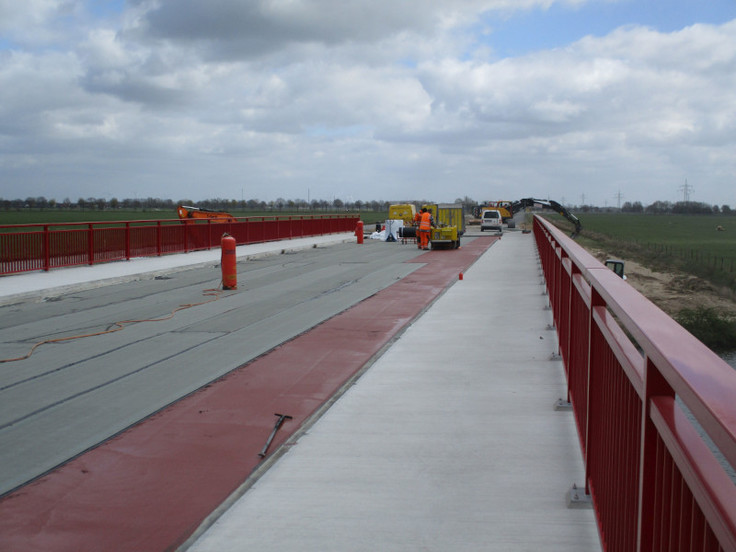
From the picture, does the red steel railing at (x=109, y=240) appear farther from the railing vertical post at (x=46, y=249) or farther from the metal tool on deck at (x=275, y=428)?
the metal tool on deck at (x=275, y=428)

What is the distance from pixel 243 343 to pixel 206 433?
4.75 meters

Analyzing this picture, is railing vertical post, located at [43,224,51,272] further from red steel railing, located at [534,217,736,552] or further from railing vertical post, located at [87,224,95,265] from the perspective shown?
red steel railing, located at [534,217,736,552]

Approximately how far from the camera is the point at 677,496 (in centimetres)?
231

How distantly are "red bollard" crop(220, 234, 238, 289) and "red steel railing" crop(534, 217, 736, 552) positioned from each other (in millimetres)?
14668

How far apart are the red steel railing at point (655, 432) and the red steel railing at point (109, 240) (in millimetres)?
19878

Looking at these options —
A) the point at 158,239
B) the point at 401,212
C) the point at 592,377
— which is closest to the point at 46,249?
the point at 158,239

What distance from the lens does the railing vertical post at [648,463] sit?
2691 mm

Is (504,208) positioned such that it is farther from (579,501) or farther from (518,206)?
(579,501)

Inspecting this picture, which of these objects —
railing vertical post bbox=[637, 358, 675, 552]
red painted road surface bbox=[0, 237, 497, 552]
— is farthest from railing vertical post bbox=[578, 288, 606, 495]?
red painted road surface bbox=[0, 237, 497, 552]

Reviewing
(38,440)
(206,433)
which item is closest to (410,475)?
(206,433)

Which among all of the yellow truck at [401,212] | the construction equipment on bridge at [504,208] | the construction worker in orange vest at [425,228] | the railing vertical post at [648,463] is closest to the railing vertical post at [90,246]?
the construction worker in orange vest at [425,228]

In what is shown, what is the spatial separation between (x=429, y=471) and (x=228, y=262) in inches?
547

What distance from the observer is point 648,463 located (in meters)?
2.75

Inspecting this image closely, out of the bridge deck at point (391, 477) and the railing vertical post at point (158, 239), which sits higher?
the railing vertical post at point (158, 239)
